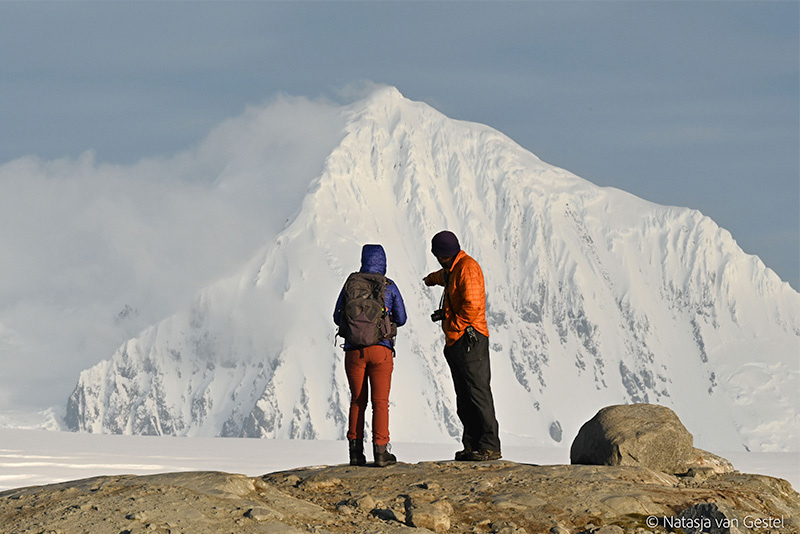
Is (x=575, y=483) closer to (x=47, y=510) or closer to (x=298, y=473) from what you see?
(x=298, y=473)

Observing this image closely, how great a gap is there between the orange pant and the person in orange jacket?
2.77 feet

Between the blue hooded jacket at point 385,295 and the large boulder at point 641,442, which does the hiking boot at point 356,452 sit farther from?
the large boulder at point 641,442

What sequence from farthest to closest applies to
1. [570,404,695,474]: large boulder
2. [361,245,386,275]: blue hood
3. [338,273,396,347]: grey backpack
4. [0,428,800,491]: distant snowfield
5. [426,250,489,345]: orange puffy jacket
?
1. [0,428,800,491]: distant snowfield
2. [570,404,695,474]: large boulder
3. [361,245,386,275]: blue hood
4. [426,250,489,345]: orange puffy jacket
5. [338,273,396,347]: grey backpack

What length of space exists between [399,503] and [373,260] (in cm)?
353

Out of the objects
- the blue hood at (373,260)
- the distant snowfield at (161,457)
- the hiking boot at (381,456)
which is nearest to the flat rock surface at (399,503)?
the hiking boot at (381,456)

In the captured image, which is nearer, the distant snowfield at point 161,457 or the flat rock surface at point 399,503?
the flat rock surface at point 399,503

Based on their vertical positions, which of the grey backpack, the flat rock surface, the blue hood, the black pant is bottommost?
the flat rock surface

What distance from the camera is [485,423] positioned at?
13.8 metres

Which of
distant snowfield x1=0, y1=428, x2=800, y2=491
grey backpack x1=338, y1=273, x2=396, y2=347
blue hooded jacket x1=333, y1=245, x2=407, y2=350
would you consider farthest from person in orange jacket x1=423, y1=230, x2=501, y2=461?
distant snowfield x1=0, y1=428, x2=800, y2=491

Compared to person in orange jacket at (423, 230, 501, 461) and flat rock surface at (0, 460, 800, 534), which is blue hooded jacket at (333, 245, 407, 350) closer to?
person in orange jacket at (423, 230, 501, 461)

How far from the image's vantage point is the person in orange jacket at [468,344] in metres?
13.6

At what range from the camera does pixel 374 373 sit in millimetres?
13516

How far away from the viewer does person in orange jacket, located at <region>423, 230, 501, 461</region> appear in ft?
44.7

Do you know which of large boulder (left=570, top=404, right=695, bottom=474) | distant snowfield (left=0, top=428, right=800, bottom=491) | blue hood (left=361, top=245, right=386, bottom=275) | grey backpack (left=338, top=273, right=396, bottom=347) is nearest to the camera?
grey backpack (left=338, top=273, right=396, bottom=347)
